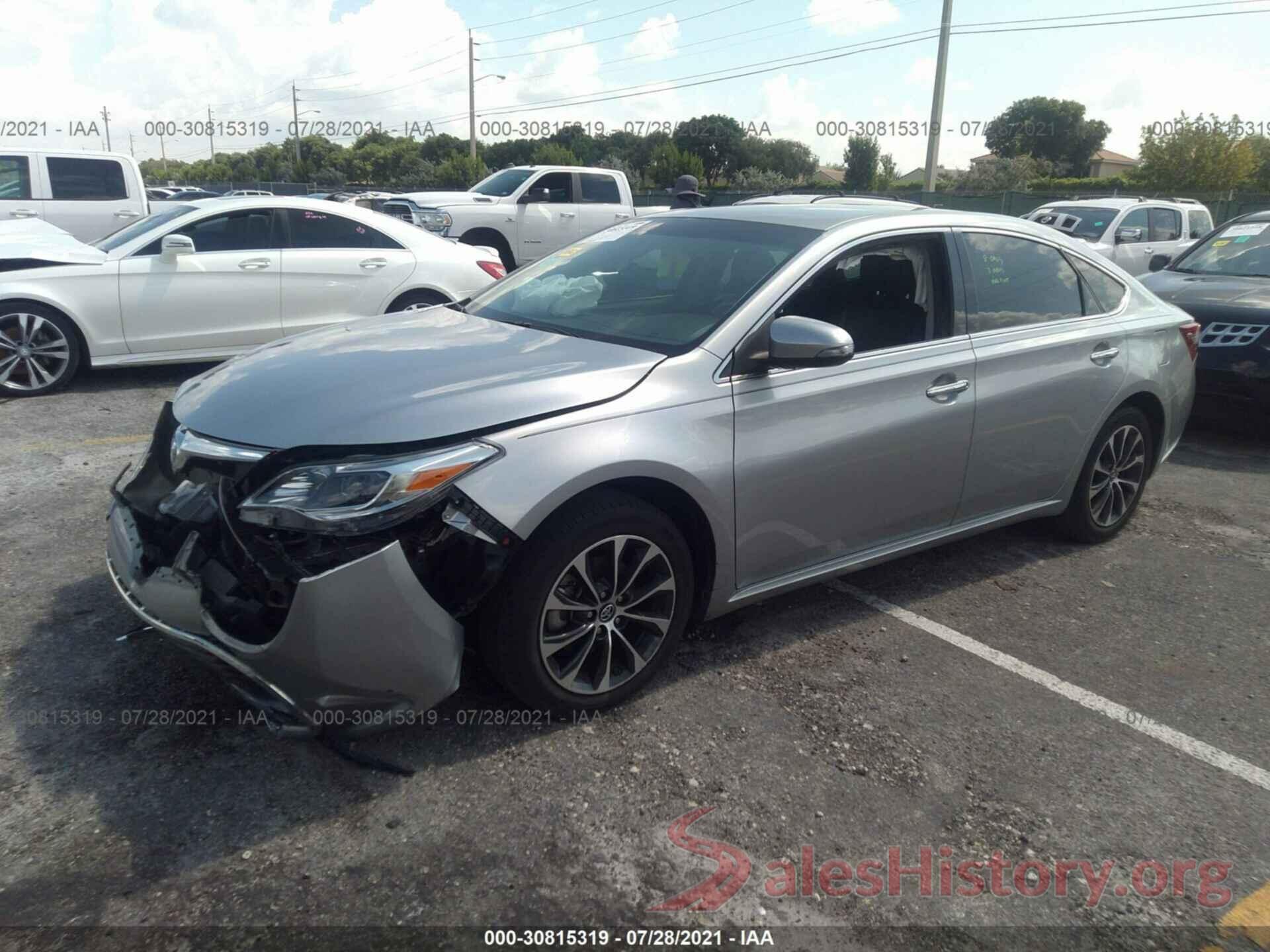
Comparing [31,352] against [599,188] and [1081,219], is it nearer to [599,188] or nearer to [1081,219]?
[599,188]

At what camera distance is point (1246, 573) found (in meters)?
4.86

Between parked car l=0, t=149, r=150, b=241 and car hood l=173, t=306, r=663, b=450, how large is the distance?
10.2 m

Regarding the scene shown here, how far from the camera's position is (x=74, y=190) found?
1208 centimetres

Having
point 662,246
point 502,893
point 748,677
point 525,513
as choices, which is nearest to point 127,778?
point 502,893

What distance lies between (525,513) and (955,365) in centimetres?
213

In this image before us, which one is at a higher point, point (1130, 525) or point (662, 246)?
point (662, 246)

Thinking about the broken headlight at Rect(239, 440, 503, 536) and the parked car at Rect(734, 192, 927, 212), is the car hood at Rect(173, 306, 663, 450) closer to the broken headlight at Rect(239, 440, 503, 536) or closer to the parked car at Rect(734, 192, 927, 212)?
the broken headlight at Rect(239, 440, 503, 536)

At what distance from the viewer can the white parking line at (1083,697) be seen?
321cm

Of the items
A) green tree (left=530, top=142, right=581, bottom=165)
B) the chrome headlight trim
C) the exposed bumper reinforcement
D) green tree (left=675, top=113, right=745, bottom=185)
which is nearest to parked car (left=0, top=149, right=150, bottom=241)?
the chrome headlight trim

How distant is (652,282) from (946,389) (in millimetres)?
1286

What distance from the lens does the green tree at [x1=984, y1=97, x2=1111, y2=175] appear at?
8094 cm

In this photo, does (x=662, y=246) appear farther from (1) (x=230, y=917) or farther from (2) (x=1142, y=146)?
(2) (x=1142, y=146)

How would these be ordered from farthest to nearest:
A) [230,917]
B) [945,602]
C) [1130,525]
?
[1130,525], [945,602], [230,917]

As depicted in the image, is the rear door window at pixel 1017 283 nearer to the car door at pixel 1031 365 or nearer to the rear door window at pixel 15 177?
the car door at pixel 1031 365
